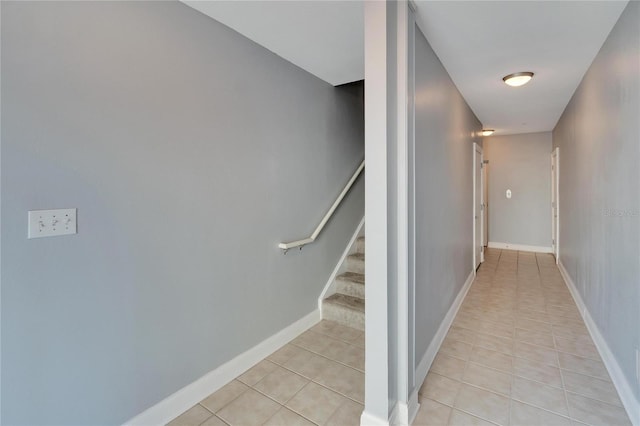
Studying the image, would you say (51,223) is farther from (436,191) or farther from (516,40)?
(516,40)

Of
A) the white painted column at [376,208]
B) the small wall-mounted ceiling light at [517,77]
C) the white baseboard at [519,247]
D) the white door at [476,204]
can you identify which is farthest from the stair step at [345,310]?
the white baseboard at [519,247]

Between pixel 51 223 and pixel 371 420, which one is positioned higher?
pixel 51 223

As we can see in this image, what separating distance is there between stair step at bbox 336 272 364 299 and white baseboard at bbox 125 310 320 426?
623mm

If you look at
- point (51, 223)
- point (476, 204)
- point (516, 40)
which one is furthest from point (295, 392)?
point (476, 204)

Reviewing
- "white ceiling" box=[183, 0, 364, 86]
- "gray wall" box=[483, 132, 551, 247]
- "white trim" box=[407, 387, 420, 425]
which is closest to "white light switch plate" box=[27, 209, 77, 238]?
"white ceiling" box=[183, 0, 364, 86]

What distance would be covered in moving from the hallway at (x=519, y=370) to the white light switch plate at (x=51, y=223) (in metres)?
1.97

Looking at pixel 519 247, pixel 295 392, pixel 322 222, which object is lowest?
pixel 295 392

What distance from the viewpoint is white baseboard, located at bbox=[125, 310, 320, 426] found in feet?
5.44

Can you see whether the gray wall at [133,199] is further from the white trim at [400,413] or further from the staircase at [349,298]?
the white trim at [400,413]

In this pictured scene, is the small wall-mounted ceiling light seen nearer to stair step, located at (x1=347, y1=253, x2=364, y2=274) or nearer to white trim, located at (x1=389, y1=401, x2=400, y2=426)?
stair step, located at (x1=347, y1=253, x2=364, y2=274)

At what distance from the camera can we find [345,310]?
2.85 m

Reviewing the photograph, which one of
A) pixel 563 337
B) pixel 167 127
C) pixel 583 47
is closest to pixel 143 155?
pixel 167 127

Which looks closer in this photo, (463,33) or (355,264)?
(463,33)

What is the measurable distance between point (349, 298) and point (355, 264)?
0.40 metres
